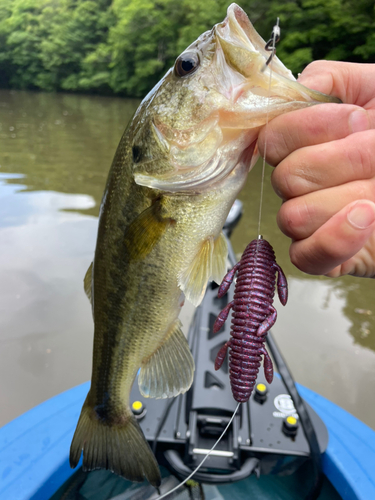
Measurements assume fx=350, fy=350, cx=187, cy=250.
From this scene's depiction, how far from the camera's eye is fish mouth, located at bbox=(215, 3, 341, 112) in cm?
93

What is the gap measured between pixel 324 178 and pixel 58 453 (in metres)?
1.77

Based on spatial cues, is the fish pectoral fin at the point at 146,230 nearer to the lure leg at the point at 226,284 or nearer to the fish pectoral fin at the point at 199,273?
the fish pectoral fin at the point at 199,273

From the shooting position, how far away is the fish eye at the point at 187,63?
103 cm

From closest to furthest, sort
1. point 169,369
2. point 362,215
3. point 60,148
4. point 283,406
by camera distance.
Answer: point 362,215 < point 169,369 < point 283,406 < point 60,148

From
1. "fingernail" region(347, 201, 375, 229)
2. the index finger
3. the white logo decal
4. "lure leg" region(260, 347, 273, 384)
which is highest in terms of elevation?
the index finger

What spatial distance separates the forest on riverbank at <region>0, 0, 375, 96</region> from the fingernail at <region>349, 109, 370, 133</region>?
1679 cm

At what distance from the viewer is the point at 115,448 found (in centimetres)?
140

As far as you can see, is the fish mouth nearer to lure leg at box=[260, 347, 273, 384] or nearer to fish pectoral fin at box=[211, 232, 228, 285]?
fish pectoral fin at box=[211, 232, 228, 285]

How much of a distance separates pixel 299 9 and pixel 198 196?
2098cm

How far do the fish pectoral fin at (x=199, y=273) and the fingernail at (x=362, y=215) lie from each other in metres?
0.44

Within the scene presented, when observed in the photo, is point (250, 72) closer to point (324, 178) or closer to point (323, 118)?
point (323, 118)

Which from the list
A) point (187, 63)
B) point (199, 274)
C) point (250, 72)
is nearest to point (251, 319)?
point (199, 274)

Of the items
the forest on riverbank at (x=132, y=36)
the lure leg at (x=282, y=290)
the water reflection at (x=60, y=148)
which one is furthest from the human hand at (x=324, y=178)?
the forest on riverbank at (x=132, y=36)

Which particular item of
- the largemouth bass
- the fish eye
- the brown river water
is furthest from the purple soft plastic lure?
the brown river water
